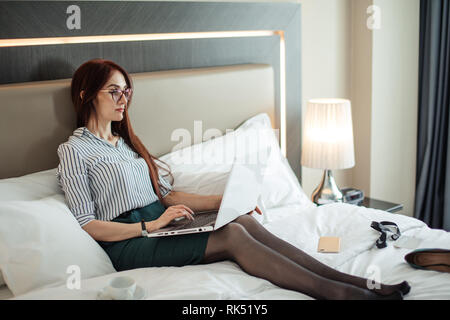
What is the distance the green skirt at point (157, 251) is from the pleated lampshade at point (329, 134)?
3.85 feet

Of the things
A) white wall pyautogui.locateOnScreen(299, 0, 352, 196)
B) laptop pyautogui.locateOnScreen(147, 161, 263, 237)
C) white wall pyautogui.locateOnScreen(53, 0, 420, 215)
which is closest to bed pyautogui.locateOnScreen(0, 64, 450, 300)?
laptop pyautogui.locateOnScreen(147, 161, 263, 237)

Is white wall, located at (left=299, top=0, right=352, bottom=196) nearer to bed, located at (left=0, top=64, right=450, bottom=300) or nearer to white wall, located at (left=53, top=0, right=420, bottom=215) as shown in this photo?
white wall, located at (left=53, top=0, right=420, bottom=215)

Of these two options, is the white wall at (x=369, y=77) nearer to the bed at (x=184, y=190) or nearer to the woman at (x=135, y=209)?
the bed at (x=184, y=190)

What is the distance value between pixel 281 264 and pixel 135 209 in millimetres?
678

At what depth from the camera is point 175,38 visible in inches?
93.6

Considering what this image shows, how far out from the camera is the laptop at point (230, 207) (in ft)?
5.39

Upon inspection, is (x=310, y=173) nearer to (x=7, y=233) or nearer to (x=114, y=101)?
(x=114, y=101)

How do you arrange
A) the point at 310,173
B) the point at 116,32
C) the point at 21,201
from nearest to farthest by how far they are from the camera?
the point at 21,201, the point at 116,32, the point at 310,173

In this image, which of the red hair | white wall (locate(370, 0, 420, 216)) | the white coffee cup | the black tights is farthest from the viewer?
white wall (locate(370, 0, 420, 216))

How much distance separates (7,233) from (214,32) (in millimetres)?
1548

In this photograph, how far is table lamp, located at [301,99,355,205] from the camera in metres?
2.62

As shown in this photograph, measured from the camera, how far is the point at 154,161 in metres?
2.18

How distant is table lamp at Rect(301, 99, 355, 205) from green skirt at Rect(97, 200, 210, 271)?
1172 millimetres
